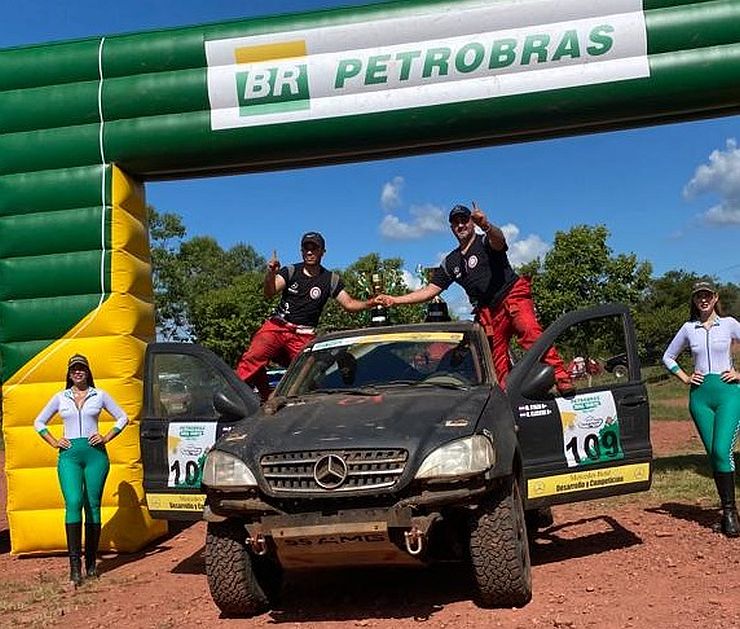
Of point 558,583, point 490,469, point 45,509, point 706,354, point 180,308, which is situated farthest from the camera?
point 180,308

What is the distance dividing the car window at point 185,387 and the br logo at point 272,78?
2350 mm

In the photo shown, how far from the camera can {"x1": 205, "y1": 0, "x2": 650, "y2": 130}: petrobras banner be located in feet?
23.5

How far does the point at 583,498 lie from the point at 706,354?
1.66 meters

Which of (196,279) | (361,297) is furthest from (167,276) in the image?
(361,297)

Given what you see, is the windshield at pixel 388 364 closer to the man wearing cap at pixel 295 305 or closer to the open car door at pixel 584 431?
the open car door at pixel 584 431

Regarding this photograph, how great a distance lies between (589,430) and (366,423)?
2001mm

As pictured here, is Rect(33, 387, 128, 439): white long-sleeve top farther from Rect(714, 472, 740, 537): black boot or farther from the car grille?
Rect(714, 472, 740, 537): black boot

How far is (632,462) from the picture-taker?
19.3ft

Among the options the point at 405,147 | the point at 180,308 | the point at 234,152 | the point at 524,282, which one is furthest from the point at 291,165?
the point at 180,308

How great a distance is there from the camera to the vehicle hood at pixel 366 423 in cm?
445

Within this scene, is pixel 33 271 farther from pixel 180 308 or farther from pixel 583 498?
pixel 180 308

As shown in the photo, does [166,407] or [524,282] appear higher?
[524,282]

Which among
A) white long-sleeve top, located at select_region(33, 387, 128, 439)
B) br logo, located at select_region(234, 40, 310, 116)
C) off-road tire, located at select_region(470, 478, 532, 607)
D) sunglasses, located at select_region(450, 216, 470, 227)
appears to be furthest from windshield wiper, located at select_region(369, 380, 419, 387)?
br logo, located at select_region(234, 40, 310, 116)

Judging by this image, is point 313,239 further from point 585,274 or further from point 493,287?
point 585,274
